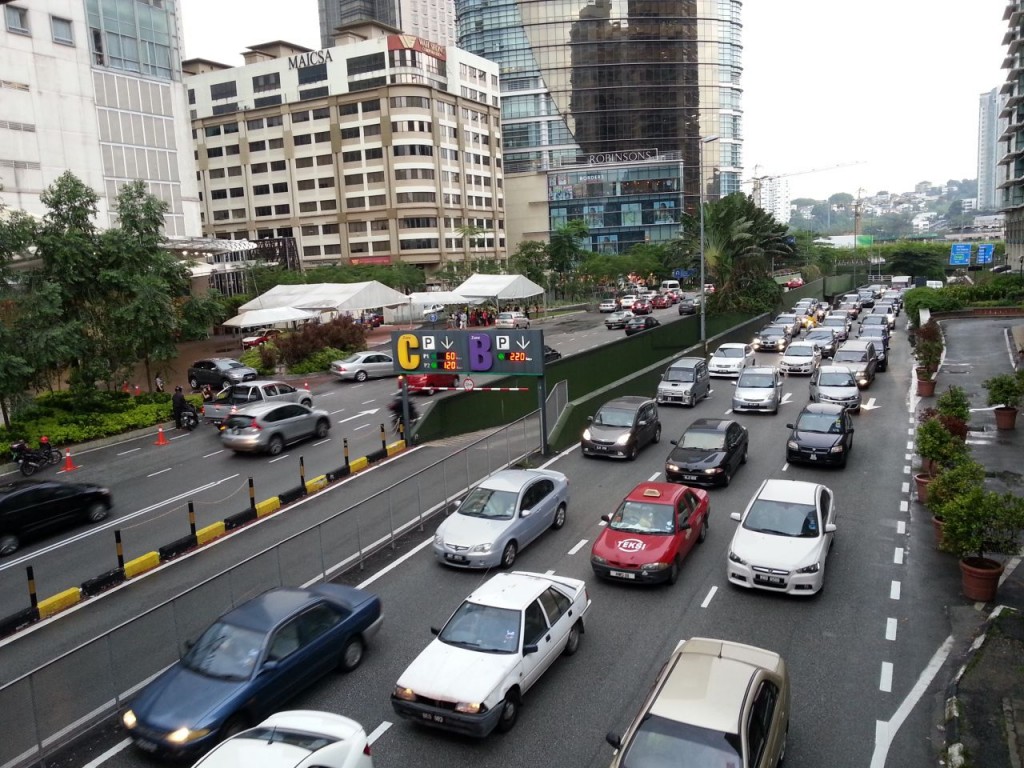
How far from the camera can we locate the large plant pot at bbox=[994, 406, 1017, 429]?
2266cm

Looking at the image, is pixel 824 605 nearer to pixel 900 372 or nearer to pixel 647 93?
pixel 900 372

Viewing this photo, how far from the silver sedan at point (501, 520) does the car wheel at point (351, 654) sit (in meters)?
3.51

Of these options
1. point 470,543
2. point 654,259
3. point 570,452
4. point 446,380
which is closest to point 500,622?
point 470,543

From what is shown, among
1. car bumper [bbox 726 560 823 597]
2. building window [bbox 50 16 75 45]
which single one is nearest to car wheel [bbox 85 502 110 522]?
car bumper [bbox 726 560 823 597]

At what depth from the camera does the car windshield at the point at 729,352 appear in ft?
121

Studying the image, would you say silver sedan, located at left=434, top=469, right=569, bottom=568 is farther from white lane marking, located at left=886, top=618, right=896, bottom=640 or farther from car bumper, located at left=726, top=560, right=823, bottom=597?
white lane marking, located at left=886, top=618, right=896, bottom=640

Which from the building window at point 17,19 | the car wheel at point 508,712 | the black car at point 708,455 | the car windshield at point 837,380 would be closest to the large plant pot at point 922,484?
the black car at point 708,455

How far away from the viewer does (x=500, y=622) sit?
1034cm

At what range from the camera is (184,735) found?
892 centimetres

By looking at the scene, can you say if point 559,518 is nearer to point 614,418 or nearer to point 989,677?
point 614,418

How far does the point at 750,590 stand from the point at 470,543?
A: 16.9 ft

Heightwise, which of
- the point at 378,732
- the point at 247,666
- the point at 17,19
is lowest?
the point at 378,732

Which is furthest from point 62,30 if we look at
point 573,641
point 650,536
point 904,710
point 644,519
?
point 904,710

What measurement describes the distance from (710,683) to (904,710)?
3476 mm
